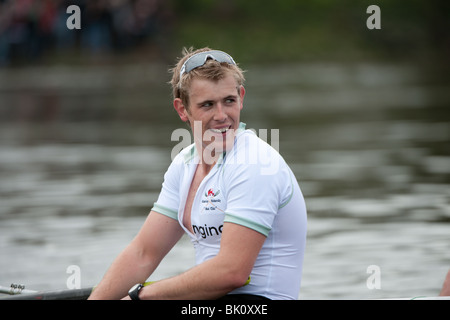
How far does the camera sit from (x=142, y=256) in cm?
457

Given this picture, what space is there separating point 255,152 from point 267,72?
25486mm

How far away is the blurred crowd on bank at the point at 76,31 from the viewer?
31109mm

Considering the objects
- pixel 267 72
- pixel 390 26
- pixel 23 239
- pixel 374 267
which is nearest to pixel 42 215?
pixel 23 239

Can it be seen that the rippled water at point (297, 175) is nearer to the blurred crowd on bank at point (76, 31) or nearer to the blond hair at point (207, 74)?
the blond hair at point (207, 74)

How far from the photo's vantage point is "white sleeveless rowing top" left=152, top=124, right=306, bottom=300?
3936 millimetres

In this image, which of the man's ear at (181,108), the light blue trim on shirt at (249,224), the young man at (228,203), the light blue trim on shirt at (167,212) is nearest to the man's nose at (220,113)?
the young man at (228,203)

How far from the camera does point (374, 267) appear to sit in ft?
23.6

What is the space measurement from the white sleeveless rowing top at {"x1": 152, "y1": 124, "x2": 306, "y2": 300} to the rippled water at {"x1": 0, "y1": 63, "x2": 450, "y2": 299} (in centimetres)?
243

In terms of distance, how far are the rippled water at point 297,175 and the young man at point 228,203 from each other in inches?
96.0

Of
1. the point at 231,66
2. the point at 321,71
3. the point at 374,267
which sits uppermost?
the point at 321,71

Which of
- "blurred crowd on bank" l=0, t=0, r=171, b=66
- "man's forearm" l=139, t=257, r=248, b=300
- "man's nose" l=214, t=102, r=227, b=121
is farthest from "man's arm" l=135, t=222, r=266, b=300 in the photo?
"blurred crowd on bank" l=0, t=0, r=171, b=66

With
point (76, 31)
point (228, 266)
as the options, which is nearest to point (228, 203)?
point (228, 266)

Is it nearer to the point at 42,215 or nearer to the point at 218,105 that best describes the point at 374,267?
the point at 218,105
